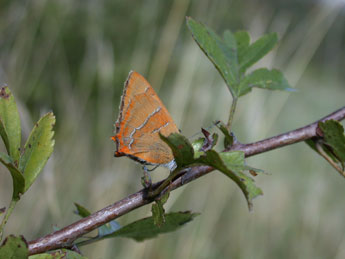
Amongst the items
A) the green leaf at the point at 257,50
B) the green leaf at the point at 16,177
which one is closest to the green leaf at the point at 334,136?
the green leaf at the point at 257,50

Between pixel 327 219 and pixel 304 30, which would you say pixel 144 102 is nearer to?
pixel 304 30

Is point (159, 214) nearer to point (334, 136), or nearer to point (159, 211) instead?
point (159, 211)

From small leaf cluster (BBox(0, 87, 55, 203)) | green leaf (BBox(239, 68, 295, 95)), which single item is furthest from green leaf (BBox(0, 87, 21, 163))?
green leaf (BBox(239, 68, 295, 95))

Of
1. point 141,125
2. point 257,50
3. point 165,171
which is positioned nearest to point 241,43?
point 257,50

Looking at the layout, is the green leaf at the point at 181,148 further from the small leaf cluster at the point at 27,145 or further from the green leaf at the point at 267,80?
the green leaf at the point at 267,80

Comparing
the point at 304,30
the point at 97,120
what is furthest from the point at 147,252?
the point at 304,30
